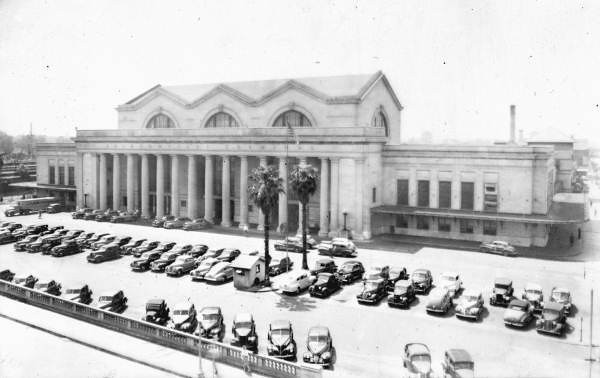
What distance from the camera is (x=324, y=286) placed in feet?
123

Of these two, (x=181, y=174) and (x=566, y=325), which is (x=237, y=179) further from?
(x=566, y=325)

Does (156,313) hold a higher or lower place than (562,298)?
lower

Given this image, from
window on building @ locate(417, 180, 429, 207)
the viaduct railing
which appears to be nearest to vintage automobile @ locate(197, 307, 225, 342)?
the viaduct railing

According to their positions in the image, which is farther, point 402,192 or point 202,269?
point 402,192

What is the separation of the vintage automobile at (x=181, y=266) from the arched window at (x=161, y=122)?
4186 centimetres

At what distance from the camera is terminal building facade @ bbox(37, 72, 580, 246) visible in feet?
189

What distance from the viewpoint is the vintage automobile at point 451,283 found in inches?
1463

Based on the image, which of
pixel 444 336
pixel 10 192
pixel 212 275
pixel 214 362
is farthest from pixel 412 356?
pixel 10 192

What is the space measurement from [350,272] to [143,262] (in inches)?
733

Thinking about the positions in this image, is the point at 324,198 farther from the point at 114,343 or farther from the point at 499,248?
the point at 114,343

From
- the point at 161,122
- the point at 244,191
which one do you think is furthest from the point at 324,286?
the point at 161,122

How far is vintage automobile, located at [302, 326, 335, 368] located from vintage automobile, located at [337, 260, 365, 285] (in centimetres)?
1423

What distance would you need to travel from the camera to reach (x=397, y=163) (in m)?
63.4

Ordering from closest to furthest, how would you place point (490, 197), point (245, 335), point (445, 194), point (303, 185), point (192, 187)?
point (245, 335), point (303, 185), point (490, 197), point (445, 194), point (192, 187)
